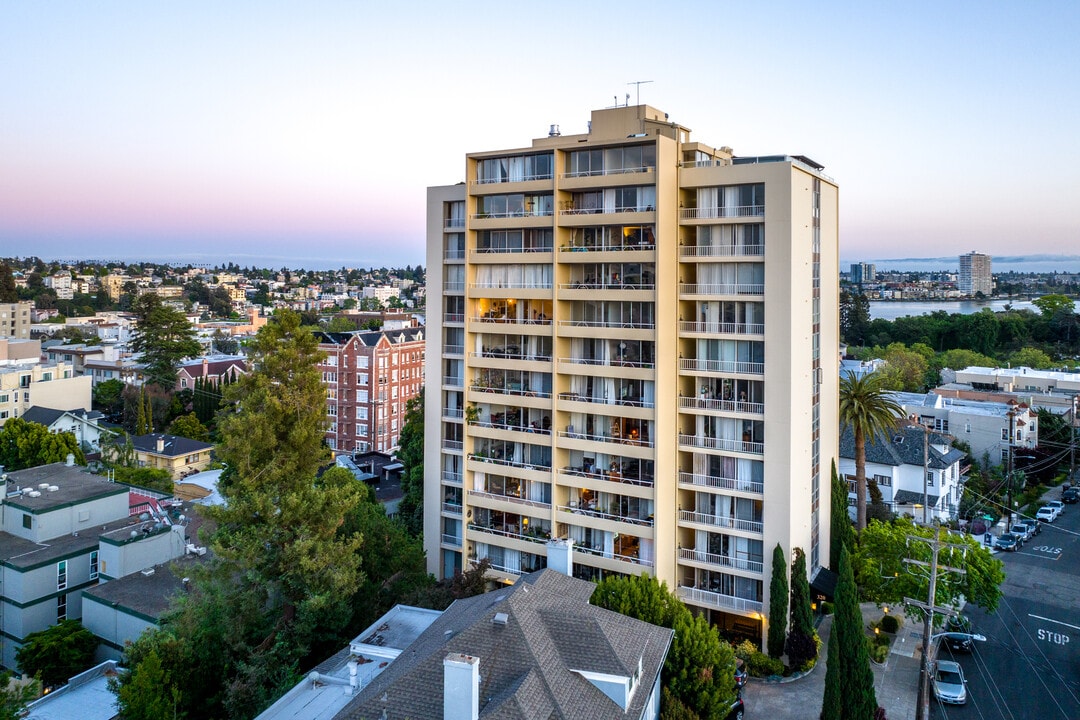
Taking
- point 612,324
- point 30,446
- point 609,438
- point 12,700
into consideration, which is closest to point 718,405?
point 609,438

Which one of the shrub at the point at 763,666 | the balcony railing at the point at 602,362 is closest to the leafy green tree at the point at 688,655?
the shrub at the point at 763,666

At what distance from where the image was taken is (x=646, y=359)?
31531mm

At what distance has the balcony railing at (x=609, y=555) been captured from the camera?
102 ft

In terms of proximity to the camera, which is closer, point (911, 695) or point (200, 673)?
point (200, 673)

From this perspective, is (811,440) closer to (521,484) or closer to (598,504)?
(598,504)

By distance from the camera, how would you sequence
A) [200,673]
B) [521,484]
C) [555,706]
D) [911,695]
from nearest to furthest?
[555,706] < [200,673] < [911,695] < [521,484]

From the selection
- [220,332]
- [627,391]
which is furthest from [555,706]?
[220,332]

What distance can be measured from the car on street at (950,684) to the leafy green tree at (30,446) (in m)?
57.4

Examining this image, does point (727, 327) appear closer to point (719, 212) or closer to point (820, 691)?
point (719, 212)

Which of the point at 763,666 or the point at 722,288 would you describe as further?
the point at 722,288

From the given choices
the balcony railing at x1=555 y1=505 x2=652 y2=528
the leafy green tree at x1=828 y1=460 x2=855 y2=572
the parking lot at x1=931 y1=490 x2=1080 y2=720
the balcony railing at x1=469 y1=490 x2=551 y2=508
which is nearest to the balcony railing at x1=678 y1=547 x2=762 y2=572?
the balcony railing at x1=555 y1=505 x2=652 y2=528

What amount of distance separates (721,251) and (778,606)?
596 inches

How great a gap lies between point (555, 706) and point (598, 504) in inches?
663

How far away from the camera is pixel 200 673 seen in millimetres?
24875
